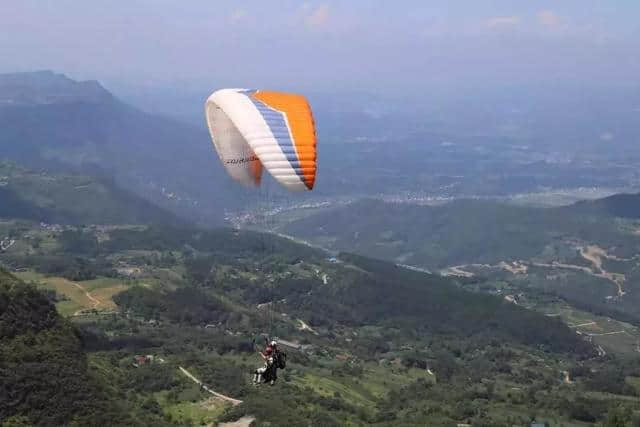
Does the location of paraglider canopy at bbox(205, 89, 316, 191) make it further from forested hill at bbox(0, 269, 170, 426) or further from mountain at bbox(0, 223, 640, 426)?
forested hill at bbox(0, 269, 170, 426)

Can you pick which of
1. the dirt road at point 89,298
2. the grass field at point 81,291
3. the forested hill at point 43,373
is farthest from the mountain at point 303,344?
the dirt road at point 89,298

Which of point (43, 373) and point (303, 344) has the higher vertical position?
point (43, 373)

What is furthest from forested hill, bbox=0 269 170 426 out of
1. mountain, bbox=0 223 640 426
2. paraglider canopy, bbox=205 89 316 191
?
paraglider canopy, bbox=205 89 316 191

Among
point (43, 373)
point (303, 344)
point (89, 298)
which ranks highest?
point (43, 373)

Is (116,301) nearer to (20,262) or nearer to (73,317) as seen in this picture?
(73,317)

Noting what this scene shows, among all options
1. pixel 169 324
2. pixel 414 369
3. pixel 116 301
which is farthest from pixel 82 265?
pixel 414 369

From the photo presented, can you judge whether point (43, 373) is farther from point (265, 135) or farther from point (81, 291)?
point (81, 291)

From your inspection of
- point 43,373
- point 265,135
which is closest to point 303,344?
point 43,373

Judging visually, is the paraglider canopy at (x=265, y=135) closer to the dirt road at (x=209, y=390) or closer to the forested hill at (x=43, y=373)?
the forested hill at (x=43, y=373)
